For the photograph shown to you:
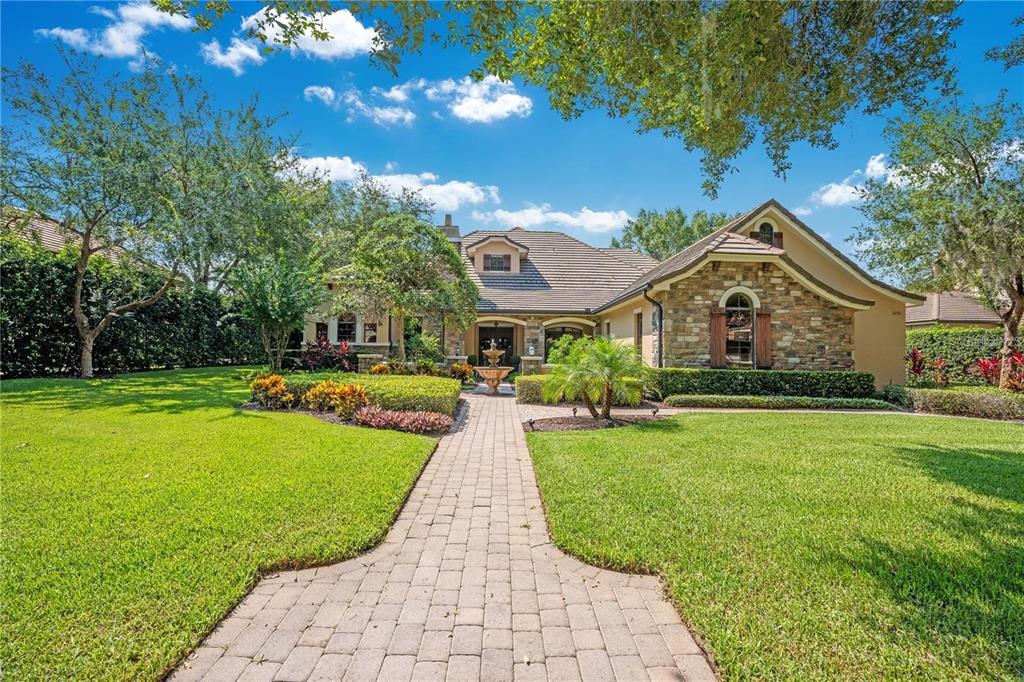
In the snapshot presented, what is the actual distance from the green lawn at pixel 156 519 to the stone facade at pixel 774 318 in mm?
9430

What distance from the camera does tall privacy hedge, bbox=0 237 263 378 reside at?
515 inches

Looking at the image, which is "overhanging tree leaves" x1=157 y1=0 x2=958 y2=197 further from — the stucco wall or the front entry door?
the front entry door

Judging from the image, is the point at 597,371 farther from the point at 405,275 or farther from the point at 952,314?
the point at 952,314

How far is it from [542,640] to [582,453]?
4323 mm

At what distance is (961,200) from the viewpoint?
1362 centimetres

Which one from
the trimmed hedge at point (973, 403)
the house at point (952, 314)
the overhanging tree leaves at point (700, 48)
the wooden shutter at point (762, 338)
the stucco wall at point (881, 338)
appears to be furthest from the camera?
the house at point (952, 314)

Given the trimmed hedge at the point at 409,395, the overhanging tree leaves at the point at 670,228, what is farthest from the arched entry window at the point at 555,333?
the overhanging tree leaves at the point at 670,228

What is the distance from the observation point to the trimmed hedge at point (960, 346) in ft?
56.2

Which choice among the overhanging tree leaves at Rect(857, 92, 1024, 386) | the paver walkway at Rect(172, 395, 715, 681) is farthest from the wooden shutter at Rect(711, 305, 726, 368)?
the paver walkway at Rect(172, 395, 715, 681)

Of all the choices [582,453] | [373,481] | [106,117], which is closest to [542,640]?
[373,481]

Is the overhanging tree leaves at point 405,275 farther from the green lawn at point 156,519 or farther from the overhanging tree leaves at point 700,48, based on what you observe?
the overhanging tree leaves at point 700,48

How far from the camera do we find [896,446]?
Result: 762cm

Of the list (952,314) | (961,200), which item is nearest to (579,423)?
(961,200)

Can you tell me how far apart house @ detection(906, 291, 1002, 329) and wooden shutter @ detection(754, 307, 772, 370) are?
16.5 m
